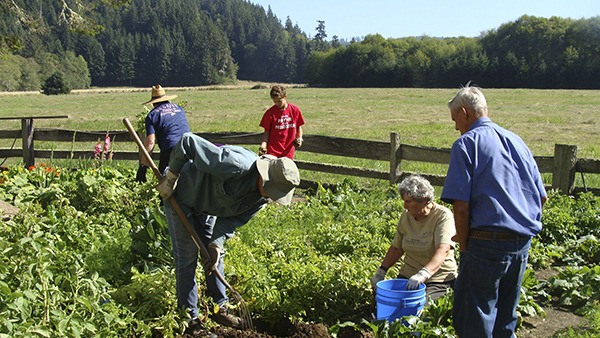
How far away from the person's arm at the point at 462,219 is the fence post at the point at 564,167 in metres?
5.14

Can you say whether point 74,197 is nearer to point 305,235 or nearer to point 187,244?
point 305,235

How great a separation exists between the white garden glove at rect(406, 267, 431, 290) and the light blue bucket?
0.04 meters

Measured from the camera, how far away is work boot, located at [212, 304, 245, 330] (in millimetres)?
4605

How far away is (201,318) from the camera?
181 inches

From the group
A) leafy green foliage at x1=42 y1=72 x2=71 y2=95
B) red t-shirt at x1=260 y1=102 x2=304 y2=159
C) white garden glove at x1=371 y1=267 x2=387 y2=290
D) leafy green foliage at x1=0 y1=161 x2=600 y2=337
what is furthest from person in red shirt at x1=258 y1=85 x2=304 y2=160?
leafy green foliage at x1=42 y1=72 x2=71 y2=95

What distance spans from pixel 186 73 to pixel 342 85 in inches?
Result: 1651

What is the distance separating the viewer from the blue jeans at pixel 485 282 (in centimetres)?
338

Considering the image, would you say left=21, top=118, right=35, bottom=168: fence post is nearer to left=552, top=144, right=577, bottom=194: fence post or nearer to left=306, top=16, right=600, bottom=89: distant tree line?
left=552, top=144, right=577, bottom=194: fence post

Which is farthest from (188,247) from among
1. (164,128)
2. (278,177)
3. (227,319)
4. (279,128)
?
(279,128)

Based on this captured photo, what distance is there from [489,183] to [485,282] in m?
0.55

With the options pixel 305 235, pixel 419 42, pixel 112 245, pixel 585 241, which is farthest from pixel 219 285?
pixel 419 42

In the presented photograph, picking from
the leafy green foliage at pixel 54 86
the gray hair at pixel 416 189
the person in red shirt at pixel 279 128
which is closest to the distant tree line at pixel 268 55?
the leafy green foliage at pixel 54 86

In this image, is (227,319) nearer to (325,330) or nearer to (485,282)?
(325,330)

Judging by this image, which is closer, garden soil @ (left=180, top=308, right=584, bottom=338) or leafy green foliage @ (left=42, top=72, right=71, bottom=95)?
garden soil @ (left=180, top=308, right=584, bottom=338)
